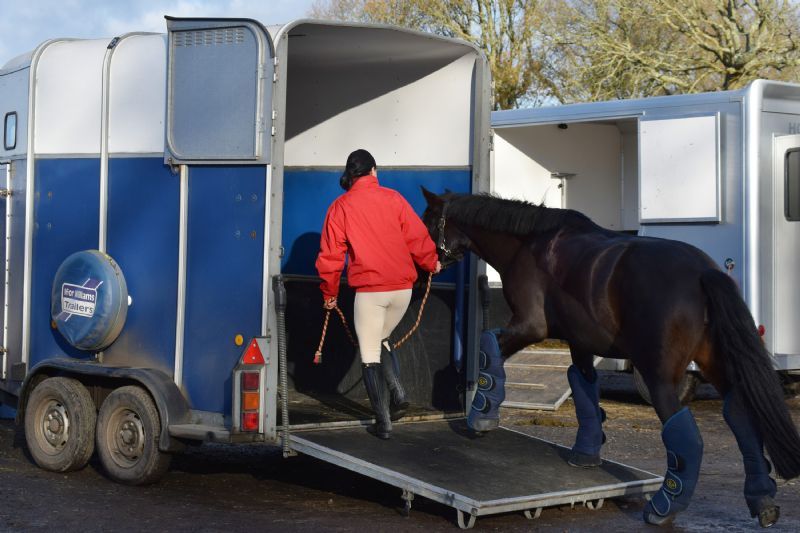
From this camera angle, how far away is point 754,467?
621 centimetres

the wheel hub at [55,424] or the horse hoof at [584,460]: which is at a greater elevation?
the wheel hub at [55,424]

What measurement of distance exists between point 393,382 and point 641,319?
5.24ft

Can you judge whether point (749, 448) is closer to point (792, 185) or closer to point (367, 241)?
point (367, 241)

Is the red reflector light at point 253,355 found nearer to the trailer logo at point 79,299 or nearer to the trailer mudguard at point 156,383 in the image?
the trailer mudguard at point 156,383

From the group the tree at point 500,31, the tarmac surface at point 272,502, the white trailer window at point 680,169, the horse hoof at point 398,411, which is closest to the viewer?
the tarmac surface at point 272,502

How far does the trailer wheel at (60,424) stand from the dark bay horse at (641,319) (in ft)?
8.18

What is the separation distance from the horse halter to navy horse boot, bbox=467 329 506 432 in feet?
2.33

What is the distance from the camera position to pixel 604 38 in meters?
23.4

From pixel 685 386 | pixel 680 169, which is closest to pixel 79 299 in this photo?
pixel 680 169

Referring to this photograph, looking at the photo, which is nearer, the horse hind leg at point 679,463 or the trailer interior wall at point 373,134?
→ the horse hind leg at point 679,463

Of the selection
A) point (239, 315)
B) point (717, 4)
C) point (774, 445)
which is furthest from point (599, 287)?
point (717, 4)

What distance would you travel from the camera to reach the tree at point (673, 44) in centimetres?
2214

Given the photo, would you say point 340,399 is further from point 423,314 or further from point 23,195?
point 23,195

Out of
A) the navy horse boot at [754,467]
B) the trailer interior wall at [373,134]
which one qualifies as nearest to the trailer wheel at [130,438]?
the trailer interior wall at [373,134]
